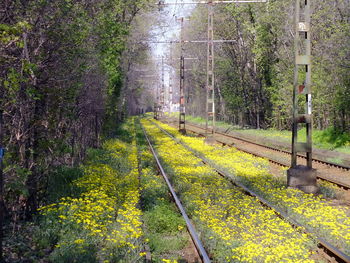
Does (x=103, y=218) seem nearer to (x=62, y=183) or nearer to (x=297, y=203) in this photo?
(x=62, y=183)

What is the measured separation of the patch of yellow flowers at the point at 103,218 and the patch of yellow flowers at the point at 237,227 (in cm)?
126

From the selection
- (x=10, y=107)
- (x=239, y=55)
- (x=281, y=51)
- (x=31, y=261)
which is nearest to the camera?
(x=31, y=261)

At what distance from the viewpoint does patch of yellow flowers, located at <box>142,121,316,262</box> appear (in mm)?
6784

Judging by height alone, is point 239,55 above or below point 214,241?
above

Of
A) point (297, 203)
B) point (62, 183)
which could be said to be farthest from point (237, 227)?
point (62, 183)

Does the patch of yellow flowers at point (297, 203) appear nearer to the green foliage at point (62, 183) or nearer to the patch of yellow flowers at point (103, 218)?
the patch of yellow flowers at point (103, 218)

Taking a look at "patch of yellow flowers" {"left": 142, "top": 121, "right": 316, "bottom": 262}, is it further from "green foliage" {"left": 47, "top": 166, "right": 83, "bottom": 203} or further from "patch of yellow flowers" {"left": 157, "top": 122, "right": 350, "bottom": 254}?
"green foliage" {"left": 47, "top": 166, "right": 83, "bottom": 203}

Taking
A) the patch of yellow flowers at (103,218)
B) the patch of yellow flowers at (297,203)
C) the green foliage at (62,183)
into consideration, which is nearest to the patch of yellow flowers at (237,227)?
the patch of yellow flowers at (297,203)

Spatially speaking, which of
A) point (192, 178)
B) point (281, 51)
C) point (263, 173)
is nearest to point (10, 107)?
point (192, 178)

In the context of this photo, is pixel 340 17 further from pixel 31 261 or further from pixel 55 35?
pixel 31 261

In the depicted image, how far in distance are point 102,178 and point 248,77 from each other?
32.0 m

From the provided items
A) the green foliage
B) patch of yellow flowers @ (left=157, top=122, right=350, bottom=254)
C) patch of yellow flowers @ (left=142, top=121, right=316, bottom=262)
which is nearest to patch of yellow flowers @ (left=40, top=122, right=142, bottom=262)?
the green foliage

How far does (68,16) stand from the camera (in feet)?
29.4

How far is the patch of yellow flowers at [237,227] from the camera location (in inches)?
267
